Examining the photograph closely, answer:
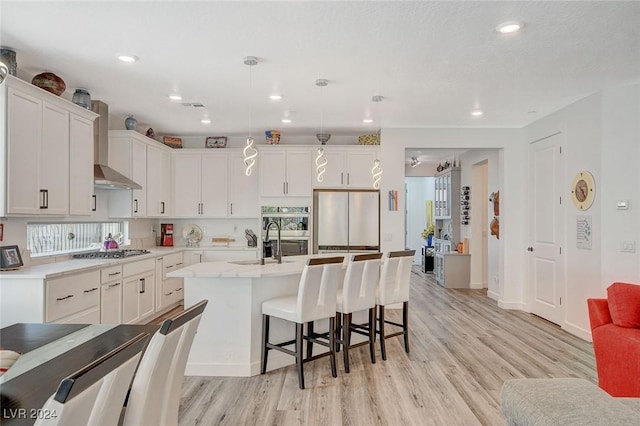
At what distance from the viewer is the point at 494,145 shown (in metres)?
5.94

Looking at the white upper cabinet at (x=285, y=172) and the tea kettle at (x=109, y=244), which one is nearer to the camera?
the tea kettle at (x=109, y=244)

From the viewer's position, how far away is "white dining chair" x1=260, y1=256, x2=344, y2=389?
3.07 metres

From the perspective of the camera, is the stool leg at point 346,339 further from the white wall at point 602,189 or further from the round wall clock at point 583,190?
the round wall clock at point 583,190

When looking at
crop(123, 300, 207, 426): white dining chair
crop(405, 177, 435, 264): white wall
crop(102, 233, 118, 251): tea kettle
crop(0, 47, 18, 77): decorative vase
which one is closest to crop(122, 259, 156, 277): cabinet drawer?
crop(102, 233, 118, 251): tea kettle

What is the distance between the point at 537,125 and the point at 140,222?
6.04 metres

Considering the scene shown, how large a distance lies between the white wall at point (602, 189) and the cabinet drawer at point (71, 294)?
204 inches

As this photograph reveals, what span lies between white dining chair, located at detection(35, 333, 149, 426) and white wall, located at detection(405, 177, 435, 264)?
36.1 feet

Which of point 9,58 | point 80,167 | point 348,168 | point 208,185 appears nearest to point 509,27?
point 348,168

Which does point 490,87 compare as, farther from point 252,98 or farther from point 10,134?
point 10,134

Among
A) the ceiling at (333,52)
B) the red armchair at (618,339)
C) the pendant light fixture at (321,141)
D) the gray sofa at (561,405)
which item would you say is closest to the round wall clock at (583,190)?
the ceiling at (333,52)

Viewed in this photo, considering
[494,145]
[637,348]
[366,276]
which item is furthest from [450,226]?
[637,348]

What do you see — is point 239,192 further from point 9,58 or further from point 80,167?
point 9,58

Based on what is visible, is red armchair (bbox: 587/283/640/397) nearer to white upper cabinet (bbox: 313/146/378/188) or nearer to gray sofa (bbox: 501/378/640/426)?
gray sofa (bbox: 501/378/640/426)

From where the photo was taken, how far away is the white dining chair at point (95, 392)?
795 millimetres
